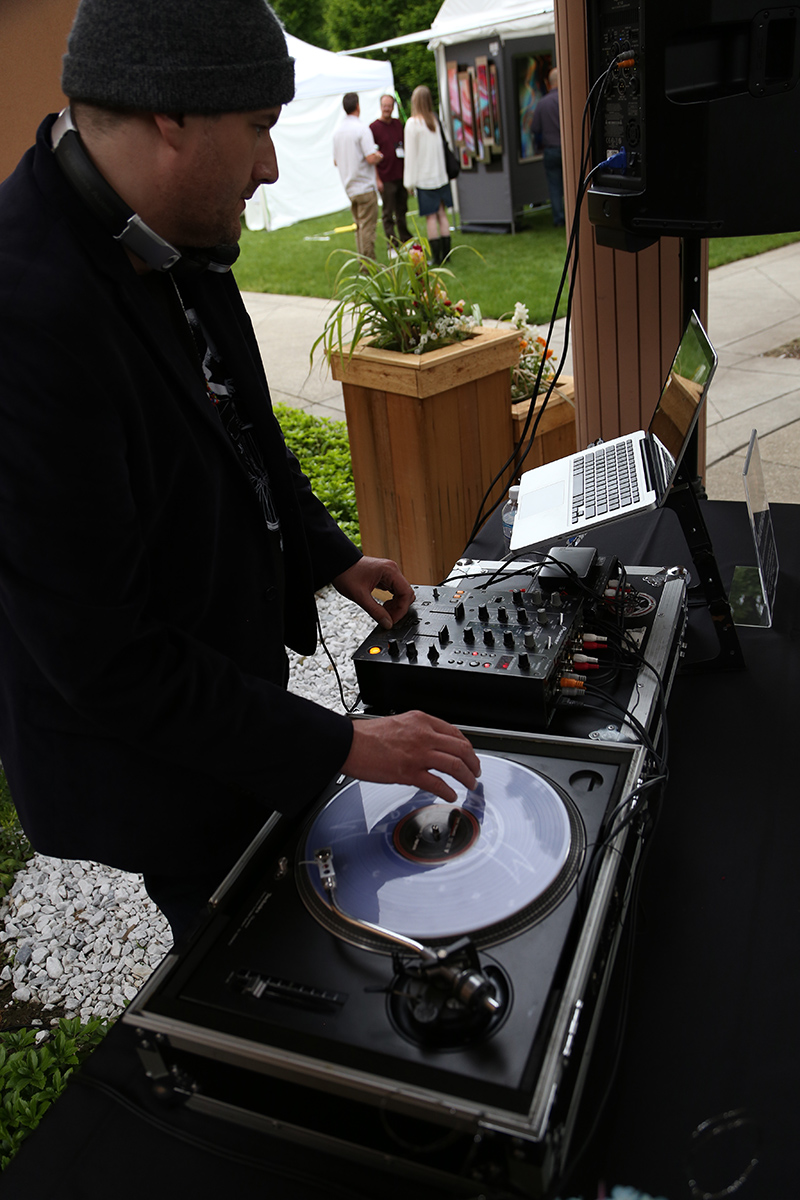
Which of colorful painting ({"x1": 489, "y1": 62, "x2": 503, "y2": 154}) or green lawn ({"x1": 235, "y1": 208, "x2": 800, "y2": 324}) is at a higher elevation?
colorful painting ({"x1": 489, "y1": 62, "x2": 503, "y2": 154})

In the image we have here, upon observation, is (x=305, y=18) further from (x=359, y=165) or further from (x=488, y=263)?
(x=488, y=263)

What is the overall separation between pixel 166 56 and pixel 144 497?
1.44 ft

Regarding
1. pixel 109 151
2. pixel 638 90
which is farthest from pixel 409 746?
pixel 638 90

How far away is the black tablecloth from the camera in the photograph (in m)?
0.81

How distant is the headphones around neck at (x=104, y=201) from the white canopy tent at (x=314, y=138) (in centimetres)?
1405

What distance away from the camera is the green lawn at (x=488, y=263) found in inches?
305

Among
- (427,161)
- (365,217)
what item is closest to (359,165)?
(365,217)

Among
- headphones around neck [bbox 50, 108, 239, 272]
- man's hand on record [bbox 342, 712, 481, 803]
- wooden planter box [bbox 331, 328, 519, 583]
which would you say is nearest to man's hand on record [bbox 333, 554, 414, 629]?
man's hand on record [bbox 342, 712, 481, 803]

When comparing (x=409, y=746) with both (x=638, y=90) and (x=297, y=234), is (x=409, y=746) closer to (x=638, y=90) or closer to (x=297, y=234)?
(x=638, y=90)

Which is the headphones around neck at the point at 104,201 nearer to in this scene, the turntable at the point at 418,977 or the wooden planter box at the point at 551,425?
the turntable at the point at 418,977

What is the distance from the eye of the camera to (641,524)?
216 cm

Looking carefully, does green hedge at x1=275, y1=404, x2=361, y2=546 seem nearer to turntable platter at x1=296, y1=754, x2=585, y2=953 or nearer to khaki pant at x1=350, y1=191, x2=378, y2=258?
turntable platter at x1=296, y1=754, x2=585, y2=953

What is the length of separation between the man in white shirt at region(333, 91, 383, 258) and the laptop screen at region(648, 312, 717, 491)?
8.45 meters

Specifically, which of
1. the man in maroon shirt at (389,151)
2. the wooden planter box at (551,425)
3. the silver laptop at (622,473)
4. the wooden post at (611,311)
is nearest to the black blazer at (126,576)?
the silver laptop at (622,473)
